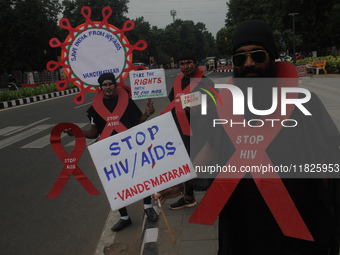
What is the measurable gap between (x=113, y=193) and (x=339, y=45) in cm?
3927

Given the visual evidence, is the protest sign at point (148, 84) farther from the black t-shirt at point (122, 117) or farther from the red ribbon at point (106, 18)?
the red ribbon at point (106, 18)

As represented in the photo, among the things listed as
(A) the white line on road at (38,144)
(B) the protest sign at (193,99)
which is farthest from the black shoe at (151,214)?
(A) the white line on road at (38,144)

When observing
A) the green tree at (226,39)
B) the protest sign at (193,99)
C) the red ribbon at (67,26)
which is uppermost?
the green tree at (226,39)

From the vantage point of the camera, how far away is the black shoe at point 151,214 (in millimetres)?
3641

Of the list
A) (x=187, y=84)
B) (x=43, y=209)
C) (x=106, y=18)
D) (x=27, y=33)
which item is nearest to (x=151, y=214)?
(x=187, y=84)

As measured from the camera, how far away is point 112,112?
3.43m

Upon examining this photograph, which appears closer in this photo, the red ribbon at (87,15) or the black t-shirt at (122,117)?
the red ribbon at (87,15)

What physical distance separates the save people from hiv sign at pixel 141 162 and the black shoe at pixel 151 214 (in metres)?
1.39

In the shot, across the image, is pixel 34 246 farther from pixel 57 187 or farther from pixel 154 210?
pixel 154 210

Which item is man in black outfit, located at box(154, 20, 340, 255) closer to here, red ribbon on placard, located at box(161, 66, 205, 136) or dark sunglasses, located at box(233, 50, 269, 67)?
dark sunglasses, located at box(233, 50, 269, 67)

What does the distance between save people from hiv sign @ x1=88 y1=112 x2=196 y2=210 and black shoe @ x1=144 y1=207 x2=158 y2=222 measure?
4.55 feet

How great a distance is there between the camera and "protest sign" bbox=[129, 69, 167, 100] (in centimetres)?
333

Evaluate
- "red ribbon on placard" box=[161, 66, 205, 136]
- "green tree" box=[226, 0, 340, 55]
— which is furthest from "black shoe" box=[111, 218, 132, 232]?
"green tree" box=[226, 0, 340, 55]

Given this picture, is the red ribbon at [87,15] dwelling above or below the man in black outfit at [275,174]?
above
